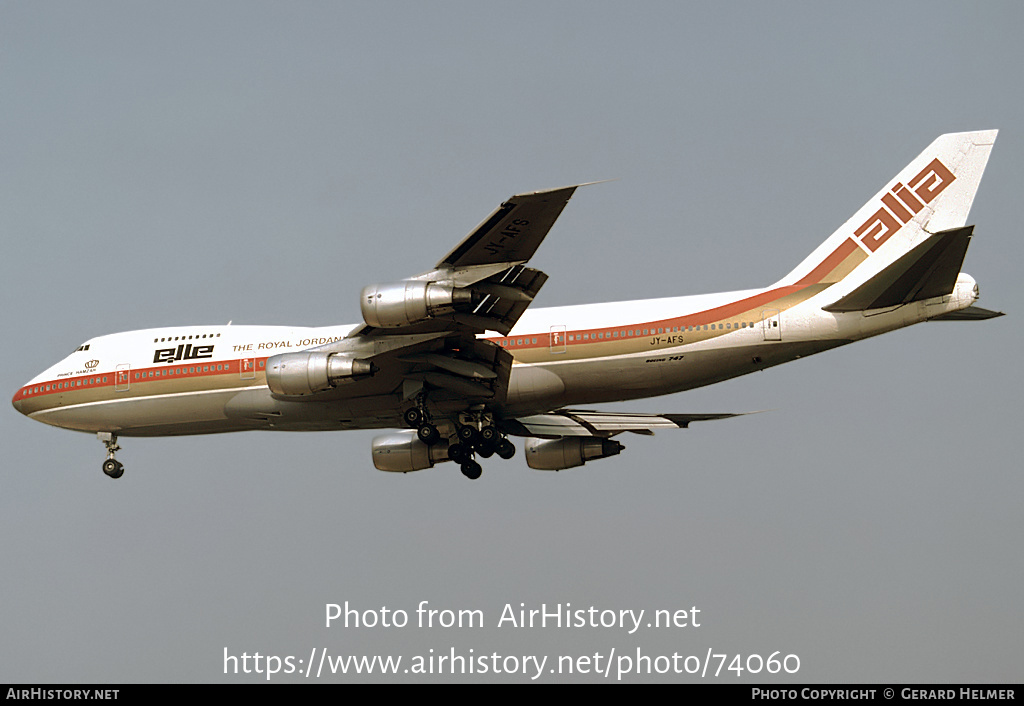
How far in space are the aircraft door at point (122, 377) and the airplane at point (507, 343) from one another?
0.03 metres

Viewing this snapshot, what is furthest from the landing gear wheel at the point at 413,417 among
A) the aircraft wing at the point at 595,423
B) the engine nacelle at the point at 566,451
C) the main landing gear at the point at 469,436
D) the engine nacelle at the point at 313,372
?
the engine nacelle at the point at 566,451

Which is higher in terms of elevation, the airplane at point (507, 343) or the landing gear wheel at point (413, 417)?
the airplane at point (507, 343)

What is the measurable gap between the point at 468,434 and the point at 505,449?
3.28 feet

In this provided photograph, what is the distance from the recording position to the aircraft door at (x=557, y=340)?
3058 centimetres

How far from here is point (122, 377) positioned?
33812 mm

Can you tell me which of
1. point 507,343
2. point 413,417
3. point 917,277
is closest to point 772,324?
point 917,277

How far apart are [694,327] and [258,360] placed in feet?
35.0

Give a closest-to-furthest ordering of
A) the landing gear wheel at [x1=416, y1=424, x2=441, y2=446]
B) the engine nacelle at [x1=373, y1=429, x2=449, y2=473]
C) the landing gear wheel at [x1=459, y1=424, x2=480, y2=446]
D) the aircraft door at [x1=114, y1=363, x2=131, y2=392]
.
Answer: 1. the landing gear wheel at [x1=416, y1=424, x2=441, y2=446]
2. the landing gear wheel at [x1=459, y1=424, x2=480, y2=446]
3. the aircraft door at [x1=114, y1=363, x2=131, y2=392]
4. the engine nacelle at [x1=373, y1=429, x2=449, y2=473]

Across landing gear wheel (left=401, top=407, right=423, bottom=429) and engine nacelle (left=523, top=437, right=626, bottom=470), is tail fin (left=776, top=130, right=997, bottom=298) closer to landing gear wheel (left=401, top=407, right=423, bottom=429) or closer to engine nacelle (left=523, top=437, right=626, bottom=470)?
engine nacelle (left=523, top=437, right=626, bottom=470)

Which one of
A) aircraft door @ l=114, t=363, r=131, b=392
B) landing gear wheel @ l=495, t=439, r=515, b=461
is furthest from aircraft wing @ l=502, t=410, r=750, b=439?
aircraft door @ l=114, t=363, r=131, b=392

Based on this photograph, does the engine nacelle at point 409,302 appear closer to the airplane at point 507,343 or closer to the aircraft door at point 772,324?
the airplane at point 507,343

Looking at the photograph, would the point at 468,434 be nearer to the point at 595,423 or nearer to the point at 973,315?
the point at 595,423

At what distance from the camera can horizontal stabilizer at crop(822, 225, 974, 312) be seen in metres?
26.8

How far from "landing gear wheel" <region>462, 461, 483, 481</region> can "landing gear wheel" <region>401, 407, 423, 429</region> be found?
2.10 m
